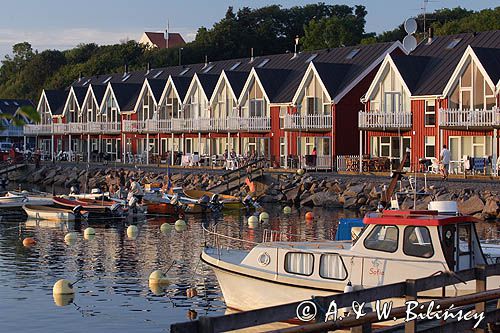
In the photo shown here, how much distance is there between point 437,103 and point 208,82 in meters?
24.0

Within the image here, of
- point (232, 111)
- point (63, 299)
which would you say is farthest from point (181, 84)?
point (63, 299)

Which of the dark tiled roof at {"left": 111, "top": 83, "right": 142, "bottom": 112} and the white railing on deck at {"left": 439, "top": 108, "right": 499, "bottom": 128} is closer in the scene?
the white railing on deck at {"left": 439, "top": 108, "right": 499, "bottom": 128}

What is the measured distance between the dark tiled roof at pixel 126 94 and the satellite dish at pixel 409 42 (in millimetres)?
30898

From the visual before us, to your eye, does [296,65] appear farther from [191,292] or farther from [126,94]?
[191,292]

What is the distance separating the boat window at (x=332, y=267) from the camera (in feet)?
68.3

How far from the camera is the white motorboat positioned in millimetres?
19953

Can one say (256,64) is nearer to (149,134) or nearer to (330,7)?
(149,134)

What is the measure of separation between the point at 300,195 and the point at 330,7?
285ft

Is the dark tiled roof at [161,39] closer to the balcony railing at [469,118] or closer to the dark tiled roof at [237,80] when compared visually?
the dark tiled roof at [237,80]

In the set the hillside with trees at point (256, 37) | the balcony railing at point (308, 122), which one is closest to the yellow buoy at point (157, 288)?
the balcony railing at point (308, 122)

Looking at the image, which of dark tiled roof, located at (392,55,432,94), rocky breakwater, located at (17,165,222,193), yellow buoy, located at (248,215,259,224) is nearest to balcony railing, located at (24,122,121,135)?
rocky breakwater, located at (17,165,222,193)

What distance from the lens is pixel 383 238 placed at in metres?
20.6

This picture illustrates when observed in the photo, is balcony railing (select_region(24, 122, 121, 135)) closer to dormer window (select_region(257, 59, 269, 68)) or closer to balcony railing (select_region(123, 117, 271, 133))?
balcony railing (select_region(123, 117, 271, 133))

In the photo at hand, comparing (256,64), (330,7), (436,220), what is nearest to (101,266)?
(436,220)
